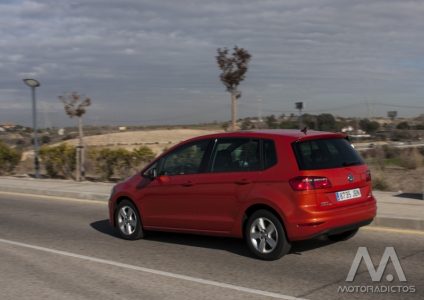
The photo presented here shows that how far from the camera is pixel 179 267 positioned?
7719 mm

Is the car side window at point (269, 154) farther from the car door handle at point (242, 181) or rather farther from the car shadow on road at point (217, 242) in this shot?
the car shadow on road at point (217, 242)

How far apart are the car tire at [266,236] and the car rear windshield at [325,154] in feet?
2.66

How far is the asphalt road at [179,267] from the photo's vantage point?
6.50 m

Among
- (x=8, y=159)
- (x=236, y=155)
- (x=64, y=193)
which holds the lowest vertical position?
(x=64, y=193)

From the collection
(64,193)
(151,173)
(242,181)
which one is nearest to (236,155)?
(242,181)

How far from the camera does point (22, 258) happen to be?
8617mm

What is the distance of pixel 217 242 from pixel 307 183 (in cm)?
233

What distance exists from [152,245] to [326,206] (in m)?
3.08

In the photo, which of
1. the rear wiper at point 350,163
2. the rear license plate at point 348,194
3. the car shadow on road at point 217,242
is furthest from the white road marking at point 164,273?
the rear wiper at point 350,163

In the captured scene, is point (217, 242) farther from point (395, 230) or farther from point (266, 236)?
point (395, 230)

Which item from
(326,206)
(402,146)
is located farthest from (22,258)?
(402,146)

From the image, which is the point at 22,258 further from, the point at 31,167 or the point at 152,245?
the point at 31,167

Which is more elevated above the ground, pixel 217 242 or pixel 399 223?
pixel 399 223

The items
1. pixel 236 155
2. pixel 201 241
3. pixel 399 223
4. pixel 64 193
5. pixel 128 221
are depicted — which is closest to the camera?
pixel 236 155
